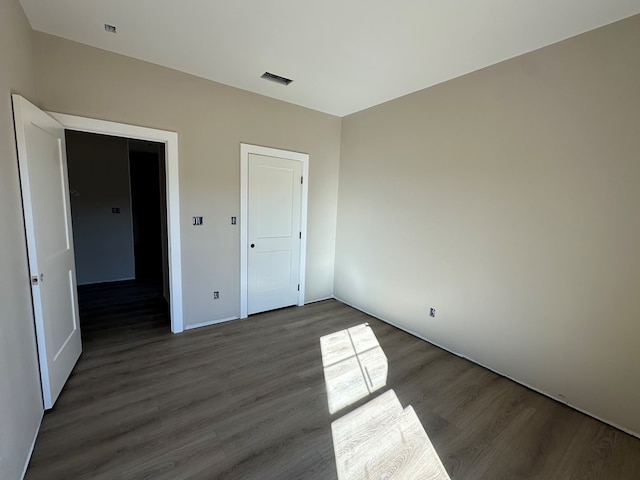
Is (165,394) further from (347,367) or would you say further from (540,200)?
(540,200)

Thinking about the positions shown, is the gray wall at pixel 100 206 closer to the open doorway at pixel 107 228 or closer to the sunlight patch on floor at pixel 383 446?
the open doorway at pixel 107 228

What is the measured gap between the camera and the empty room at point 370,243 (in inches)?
68.5

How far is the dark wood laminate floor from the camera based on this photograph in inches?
64.7

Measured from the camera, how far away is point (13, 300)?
5.08ft

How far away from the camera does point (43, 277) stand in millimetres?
1957

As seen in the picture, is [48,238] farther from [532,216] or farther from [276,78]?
[532,216]

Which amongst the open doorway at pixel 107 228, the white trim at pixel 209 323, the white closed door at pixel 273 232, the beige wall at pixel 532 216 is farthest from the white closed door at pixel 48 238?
the beige wall at pixel 532 216

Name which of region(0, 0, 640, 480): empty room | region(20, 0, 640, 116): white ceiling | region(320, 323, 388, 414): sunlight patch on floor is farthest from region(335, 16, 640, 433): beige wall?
region(320, 323, 388, 414): sunlight patch on floor

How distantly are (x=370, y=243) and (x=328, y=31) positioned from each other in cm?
240

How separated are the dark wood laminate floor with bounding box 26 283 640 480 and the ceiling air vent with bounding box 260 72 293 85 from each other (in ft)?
9.09

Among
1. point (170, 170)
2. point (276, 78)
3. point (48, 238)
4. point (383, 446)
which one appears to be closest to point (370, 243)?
point (276, 78)

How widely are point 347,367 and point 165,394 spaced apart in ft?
4.98

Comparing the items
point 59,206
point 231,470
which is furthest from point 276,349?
point 59,206

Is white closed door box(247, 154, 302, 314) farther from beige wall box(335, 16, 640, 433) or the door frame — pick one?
beige wall box(335, 16, 640, 433)
